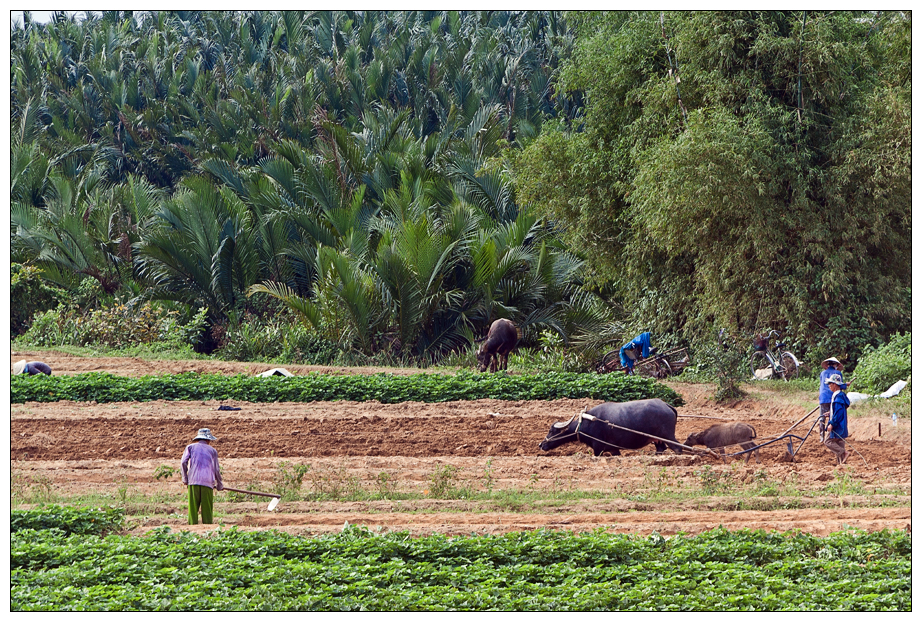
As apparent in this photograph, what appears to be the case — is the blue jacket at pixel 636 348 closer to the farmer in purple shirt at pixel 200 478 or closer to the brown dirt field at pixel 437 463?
the brown dirt field at pixel 437 463

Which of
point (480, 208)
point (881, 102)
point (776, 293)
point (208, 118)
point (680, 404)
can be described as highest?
point (208, 118)

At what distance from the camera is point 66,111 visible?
39812 millimetres

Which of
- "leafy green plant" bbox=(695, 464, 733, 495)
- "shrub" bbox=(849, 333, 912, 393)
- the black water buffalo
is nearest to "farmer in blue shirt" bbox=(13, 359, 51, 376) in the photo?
the black water buffalo

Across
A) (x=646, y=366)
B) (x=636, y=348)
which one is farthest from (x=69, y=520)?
(x=646, y=366)

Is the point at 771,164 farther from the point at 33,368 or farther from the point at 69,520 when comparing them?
the point at 33,368

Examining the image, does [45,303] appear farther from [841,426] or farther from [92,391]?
[841,426]

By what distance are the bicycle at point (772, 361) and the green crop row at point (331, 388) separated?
100 inches

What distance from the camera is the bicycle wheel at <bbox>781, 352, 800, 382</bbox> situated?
663 inches

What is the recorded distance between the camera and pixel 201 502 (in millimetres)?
7555

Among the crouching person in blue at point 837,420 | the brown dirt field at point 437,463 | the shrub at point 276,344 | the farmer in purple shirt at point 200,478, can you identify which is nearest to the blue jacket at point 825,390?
the crouching person in blue at point 837,420

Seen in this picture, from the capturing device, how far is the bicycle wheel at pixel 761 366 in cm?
1683

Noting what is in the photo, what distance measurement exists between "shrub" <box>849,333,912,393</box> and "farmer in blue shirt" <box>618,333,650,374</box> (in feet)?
11.6

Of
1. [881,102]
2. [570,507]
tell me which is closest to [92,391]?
[570,507]

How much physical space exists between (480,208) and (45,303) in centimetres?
1185
